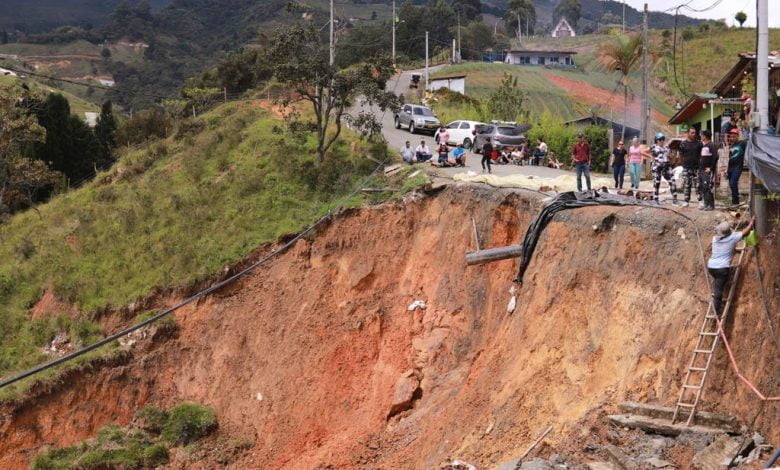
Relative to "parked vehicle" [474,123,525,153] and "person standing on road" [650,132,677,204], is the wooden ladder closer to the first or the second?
"person standing on road" [650,132,677,204]

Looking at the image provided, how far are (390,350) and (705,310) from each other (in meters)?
9.17

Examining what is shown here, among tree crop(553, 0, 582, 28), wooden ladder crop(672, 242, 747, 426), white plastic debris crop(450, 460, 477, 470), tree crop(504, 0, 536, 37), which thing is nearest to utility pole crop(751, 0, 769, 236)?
wooden ladder crop(672, 242, 747, 426)

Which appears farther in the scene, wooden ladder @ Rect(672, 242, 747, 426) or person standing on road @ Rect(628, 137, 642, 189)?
person standing on road @ Rect(628, 137, 642, 189)

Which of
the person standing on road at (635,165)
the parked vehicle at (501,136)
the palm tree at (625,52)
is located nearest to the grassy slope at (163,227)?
the parked vehicle at (501,136)

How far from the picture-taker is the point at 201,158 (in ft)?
110

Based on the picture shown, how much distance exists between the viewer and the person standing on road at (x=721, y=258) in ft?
44.8

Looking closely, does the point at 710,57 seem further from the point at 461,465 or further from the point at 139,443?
the point at 461,465

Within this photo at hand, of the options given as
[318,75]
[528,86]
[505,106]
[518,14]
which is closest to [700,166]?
[318,75]

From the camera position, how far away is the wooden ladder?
1329cm

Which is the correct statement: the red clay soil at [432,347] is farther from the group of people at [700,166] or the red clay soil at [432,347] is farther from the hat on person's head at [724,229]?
the group of people at [700,166]

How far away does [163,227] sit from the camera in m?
29.1

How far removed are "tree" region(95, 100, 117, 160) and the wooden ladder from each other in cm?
4379

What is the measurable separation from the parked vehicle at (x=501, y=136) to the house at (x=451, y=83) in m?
22.8

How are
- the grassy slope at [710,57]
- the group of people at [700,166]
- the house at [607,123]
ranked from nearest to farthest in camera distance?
the group of people at [700,166] → the house at [607,123] → the grassy slope at [710,57]
